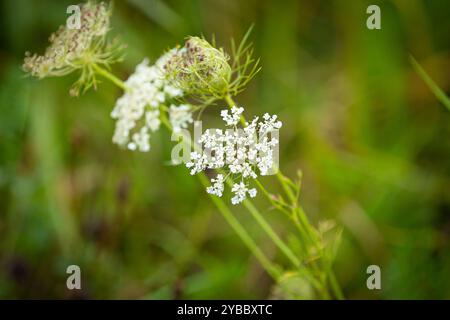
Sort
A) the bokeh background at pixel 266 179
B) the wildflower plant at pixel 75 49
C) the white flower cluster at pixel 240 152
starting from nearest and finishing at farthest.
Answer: the white flower cluster at pixel 240 152
the wildflower plant at pixel 75 49
the bokeh background at pixel 266 179

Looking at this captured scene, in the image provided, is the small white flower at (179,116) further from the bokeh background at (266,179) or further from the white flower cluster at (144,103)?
the bokeh background at (266,179)

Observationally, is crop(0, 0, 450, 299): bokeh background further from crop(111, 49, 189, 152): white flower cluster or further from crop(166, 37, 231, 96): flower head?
crop(166, 37, 231, 96): flower head

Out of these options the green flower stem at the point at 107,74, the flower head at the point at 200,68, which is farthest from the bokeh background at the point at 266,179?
the flower head at the point at 200,68

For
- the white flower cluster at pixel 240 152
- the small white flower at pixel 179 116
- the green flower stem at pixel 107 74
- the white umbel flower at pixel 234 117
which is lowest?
the white flower cluster at pixel 240 152

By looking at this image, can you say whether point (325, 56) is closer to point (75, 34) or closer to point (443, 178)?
point (443, 178)

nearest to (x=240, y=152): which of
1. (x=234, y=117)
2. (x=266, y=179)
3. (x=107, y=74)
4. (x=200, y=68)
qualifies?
(x=234, y=117)
